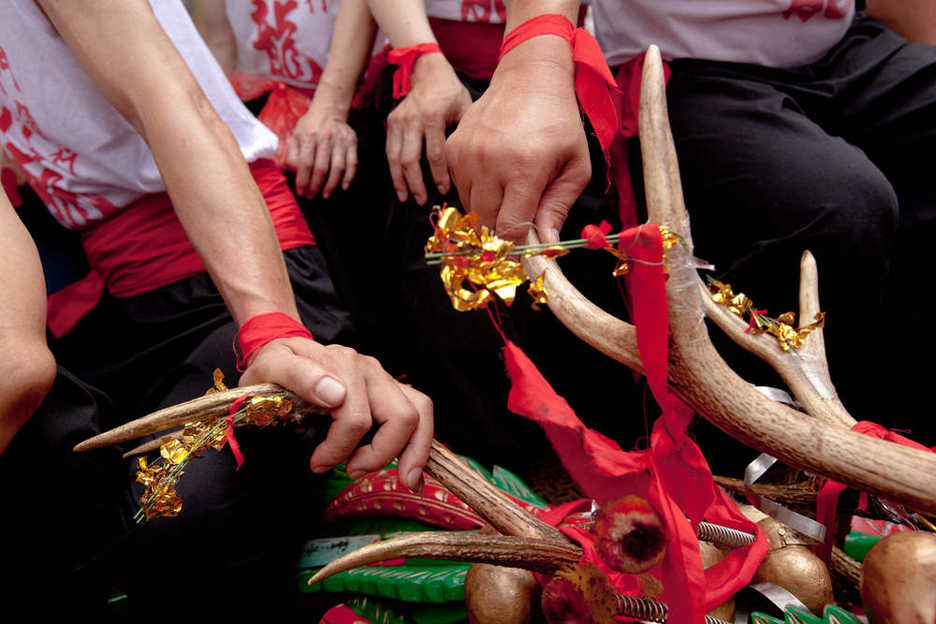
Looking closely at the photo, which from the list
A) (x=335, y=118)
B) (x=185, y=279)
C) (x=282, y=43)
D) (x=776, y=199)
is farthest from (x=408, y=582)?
(x=282, y=43)

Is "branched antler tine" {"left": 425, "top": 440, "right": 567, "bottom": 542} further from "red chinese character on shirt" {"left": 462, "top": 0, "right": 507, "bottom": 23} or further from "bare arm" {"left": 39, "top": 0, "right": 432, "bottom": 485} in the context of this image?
"red chinese character on shirt" {"left": 462, "top": 0, "right": 507, "bottom": 23}

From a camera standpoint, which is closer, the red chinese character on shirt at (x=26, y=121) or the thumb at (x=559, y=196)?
the thumb at (x=559, y=196)

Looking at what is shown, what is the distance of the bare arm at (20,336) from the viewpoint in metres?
0.56

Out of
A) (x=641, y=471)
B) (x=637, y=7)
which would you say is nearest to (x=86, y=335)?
(x=641, y=471)

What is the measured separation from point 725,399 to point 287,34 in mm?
1121

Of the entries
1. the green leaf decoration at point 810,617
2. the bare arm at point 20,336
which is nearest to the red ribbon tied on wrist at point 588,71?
the green leaf decoration at point 810,617

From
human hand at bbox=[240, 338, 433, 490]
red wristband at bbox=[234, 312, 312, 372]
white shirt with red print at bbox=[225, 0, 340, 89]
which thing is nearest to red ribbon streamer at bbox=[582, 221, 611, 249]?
human hand at bbox=[240, 338, 433, 490]

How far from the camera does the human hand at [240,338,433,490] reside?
559 mm

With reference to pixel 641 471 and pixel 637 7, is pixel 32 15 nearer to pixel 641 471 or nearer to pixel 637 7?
pixel 637 7

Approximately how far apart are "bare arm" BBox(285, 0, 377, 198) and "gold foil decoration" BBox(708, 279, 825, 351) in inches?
27.9

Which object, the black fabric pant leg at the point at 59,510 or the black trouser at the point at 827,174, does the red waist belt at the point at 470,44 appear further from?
the black fabric pant leg at the point at 59,510

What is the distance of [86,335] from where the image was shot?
99cm

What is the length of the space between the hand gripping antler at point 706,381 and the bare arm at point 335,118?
27.2 inches

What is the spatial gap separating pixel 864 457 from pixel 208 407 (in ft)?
1.64
